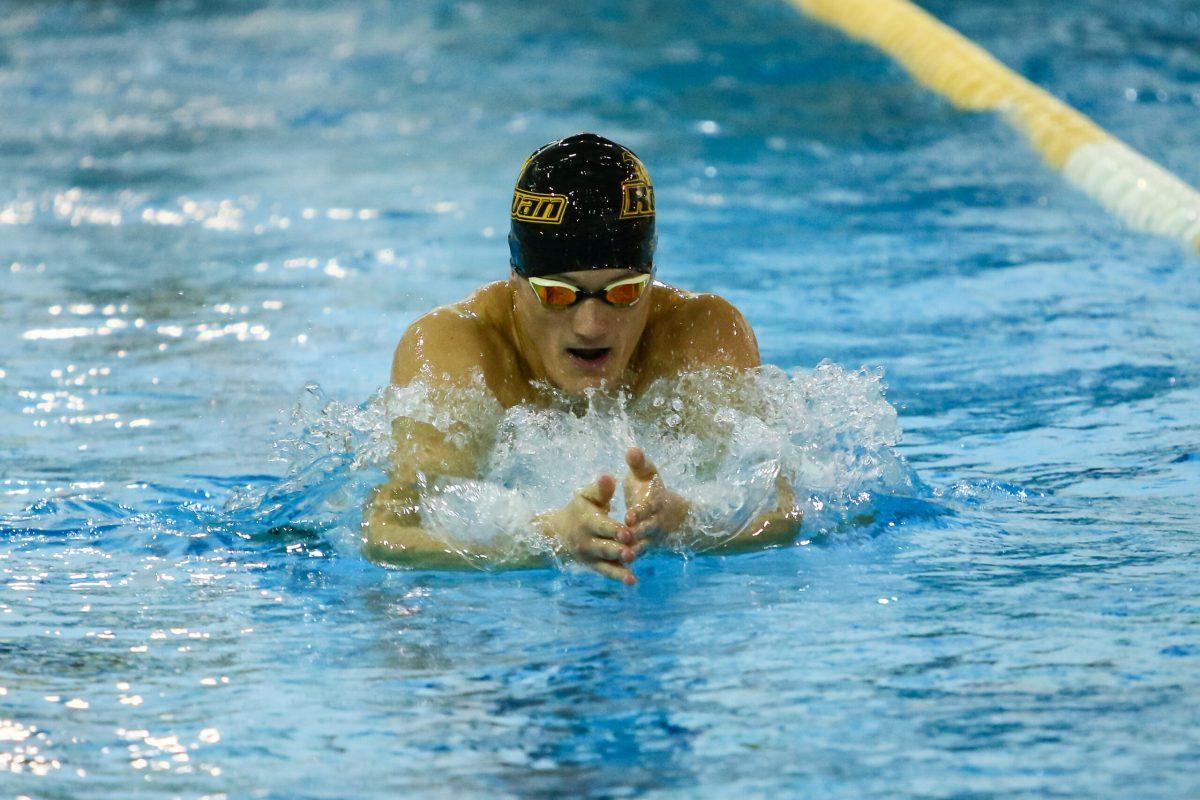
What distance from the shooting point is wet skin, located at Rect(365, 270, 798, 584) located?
3131 mm

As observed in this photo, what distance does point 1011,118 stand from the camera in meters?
9.40

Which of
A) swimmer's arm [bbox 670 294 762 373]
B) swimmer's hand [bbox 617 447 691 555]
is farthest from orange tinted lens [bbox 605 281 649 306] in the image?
swimmer's hand [bbox 617 447 691 555]

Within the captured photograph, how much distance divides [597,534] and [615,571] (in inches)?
3.1

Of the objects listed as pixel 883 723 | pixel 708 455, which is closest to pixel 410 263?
pixel 708 455

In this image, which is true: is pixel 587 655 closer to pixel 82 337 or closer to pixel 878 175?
pixel 82 337

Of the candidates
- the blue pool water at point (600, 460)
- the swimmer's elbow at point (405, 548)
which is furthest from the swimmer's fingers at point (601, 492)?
the swimmer's elbow at point (405, 548)

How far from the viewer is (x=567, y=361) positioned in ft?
12.0

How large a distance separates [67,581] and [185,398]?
1.72 meters

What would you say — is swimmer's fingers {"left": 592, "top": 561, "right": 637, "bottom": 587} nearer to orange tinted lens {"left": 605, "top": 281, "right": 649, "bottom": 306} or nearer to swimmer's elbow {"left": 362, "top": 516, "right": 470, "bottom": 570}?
swimmer's elbow {"left": 362, "top": 516, "right": 470, "bottom": 570}

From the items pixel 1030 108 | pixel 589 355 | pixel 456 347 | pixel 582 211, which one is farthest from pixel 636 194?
pixel 1030 108

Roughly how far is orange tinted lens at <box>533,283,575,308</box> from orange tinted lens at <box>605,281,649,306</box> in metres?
0.08

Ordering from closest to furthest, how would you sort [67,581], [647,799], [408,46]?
[647,799] < [67,581] < [408,46]

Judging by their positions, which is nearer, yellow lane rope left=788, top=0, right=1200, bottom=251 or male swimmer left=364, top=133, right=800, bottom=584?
male swimmer left=364, top=133, right=800, bottom=584

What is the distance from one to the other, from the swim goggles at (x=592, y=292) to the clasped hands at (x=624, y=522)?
19.9 inches
